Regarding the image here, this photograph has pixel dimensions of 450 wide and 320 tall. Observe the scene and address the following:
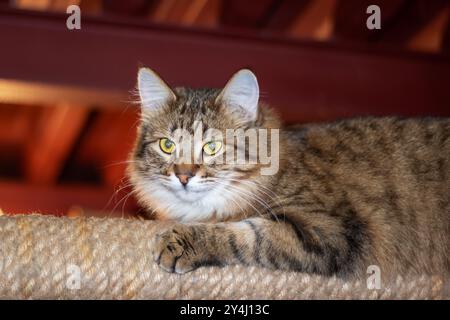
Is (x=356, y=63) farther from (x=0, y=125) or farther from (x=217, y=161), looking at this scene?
(x=0, y=125)

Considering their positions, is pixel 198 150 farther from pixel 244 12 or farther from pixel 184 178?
pixel 244 12

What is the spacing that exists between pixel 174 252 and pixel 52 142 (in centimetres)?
328

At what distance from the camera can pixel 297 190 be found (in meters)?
1.90

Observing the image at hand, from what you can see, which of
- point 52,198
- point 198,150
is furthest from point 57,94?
point 52,198

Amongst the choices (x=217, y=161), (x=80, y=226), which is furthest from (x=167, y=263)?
(x=217, y=161)

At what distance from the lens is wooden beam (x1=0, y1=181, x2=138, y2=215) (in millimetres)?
5328

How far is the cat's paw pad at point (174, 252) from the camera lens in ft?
5.28

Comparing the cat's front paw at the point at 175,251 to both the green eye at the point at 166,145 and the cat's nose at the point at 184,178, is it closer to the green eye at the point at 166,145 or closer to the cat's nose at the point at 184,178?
the cat's nose at the point at 184,178

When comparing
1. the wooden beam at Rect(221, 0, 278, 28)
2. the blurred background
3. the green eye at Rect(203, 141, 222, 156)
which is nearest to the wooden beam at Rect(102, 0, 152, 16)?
the blurred background

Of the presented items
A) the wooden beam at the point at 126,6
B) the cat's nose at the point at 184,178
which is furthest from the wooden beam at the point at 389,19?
the cat's nose at the point at 184,178

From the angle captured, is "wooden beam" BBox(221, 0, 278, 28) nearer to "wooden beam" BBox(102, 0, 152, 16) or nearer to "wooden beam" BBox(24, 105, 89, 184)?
"wooden beam" BBox(102, 0, 152, 16)

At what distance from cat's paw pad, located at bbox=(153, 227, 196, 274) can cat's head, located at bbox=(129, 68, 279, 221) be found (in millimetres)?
189

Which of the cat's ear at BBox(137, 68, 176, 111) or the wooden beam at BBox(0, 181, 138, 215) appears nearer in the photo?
the cat's ear at BBox(137, 68, 176, 111)
